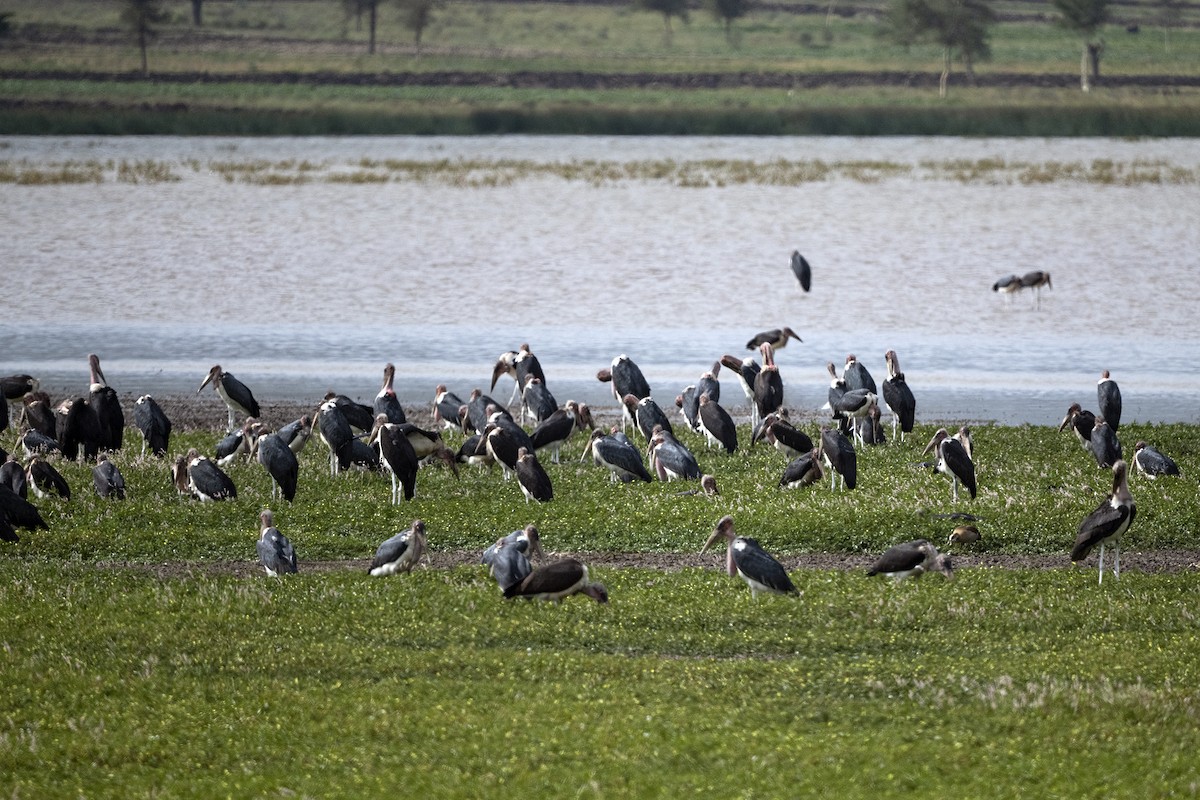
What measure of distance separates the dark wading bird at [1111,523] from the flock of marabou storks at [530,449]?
0.02 meters

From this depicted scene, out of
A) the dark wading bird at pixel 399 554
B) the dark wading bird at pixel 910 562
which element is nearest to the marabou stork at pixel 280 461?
the dark wading bird at pixel 399 554

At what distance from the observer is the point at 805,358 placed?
3250 cm

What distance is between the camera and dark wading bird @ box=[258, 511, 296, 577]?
15781 millimetres

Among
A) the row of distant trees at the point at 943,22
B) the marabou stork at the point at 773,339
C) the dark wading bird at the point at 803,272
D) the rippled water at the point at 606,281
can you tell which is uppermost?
the row of distant trees at the point at 943,22

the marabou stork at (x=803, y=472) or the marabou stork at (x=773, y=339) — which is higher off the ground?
the marabou stork at (x=803, y=472)

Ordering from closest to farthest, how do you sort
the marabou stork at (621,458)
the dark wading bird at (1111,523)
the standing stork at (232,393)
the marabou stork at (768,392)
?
the dark wading bird at (1111,523) < the marabou stork at (621,458) < the marabou stork at (768,392) < the standing stork at (232,393)

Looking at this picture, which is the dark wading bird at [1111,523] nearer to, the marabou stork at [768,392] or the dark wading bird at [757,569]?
the dark wading bird at [757,569]

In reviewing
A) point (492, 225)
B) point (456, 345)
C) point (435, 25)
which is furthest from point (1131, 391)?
point (435, 25)

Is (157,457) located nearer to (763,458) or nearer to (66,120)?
(763,458)

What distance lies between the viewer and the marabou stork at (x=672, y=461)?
19.9m

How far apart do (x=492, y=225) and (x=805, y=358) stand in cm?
2928

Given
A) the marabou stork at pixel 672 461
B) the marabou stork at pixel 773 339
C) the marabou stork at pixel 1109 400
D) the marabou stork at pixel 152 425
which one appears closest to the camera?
the marabou stork at pixel 672 461

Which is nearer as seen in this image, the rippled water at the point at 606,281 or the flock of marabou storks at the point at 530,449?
the flock of marabou storks at the point at 530,449

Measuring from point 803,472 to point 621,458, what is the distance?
221cm
